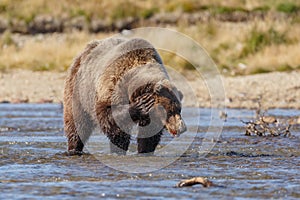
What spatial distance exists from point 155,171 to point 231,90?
31.7ft

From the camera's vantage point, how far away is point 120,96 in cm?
845

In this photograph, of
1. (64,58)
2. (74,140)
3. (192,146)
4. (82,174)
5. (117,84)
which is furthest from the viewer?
(64,58)

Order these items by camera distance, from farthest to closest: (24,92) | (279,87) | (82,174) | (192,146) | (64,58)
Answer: (64,58), (24,92), (279,87), (192,146), (82,174)

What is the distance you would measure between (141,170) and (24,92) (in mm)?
10629

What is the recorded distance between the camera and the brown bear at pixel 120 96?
8213 mm

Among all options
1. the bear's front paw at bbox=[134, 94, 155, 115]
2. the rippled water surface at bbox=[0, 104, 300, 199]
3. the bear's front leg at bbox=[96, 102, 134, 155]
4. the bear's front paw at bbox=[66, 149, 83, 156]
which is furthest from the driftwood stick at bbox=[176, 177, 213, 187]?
the bear's front paw at bbox=[66, 149, 83, 156]

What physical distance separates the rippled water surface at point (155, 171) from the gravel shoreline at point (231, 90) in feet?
14.2

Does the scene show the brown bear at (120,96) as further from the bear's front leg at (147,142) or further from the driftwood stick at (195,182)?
the driftwood stick at (195,182)

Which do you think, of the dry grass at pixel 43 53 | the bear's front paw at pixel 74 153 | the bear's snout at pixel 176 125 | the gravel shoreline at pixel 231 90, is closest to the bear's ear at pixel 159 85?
the bear's snout at pixel 176 125

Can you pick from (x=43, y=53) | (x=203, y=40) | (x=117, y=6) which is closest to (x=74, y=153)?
(x=43, y=53)

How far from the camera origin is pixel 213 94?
57.4 feet

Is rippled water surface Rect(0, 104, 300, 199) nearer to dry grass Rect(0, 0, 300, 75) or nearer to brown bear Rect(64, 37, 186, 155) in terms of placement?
brown bear Rect(64, 37, 186, 155)

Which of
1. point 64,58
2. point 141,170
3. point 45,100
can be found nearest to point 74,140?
point 141,170

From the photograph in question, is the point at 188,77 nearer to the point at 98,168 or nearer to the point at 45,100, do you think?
the point at 45,100
